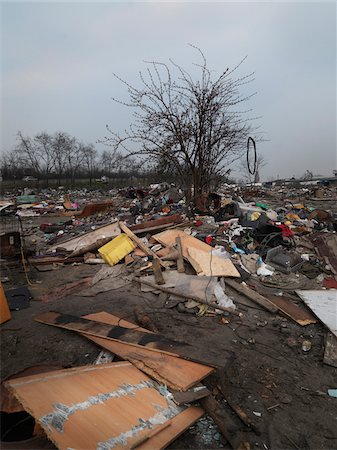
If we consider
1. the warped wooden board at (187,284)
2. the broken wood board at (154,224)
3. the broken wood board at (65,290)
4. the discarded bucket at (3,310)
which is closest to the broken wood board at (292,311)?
the warped wooden board at (187,284)

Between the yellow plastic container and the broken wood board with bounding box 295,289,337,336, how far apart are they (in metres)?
3.09

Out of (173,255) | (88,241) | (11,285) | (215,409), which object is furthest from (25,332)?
(88,241)

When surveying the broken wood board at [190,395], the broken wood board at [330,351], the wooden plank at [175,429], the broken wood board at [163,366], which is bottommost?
the broken wood board at [330,351]

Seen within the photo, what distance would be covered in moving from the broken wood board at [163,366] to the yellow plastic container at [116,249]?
2.75 metres

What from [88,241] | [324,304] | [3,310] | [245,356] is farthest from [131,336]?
[88,241]

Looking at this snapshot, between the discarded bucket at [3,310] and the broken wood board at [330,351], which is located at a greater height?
the discarded bucket at [3,310]

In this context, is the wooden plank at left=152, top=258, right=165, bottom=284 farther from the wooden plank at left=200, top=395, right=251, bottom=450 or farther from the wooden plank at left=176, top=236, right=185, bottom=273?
the wooden plank at left=200, top=395, right=251, bottom=450

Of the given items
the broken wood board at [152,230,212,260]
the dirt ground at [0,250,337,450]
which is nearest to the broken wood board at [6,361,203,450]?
A: the dirt ground at [0,250,337,450]

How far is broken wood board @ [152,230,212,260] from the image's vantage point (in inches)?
221

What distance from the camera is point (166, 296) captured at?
4297 mm

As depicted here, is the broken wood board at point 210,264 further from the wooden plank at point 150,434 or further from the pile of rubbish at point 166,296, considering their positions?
the wooden plank at point 150,434

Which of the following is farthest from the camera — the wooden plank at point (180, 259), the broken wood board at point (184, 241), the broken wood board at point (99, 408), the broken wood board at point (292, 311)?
the broken wood board at point (184, 241)

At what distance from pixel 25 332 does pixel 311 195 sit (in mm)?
15820

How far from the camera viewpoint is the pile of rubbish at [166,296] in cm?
200
